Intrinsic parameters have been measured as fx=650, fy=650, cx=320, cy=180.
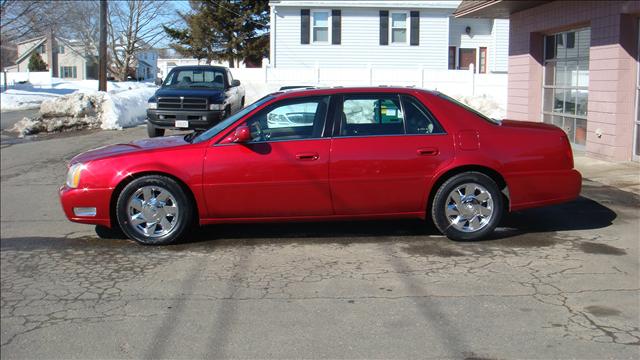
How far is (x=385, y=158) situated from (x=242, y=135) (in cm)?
145

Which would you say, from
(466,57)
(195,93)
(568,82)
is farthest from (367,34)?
(568,82)

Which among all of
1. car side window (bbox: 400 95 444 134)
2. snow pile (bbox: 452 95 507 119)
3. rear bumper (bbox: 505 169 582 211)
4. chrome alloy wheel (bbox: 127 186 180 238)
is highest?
snow pile (bbox: 452 95 507 119)

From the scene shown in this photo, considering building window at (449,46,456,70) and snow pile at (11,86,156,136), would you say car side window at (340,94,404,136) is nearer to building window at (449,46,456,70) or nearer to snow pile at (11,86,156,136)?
snow pile at (11,86,156,136)

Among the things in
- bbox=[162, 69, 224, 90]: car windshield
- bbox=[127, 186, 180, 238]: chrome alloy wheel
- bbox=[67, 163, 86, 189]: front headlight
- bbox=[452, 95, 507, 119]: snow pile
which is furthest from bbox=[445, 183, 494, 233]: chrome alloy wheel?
bbox=[452, 95, 507, 119]: snow pile

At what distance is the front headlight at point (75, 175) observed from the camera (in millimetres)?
6590

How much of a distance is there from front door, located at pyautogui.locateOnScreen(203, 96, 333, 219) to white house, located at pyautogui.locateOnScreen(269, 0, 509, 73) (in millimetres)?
23679

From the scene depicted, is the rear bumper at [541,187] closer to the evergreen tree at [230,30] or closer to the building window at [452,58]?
the building window at [452,58]

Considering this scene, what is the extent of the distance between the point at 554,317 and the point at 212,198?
3419 mm

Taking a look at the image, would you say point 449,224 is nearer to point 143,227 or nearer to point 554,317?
point 554,317

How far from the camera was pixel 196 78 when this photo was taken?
54.7 ft

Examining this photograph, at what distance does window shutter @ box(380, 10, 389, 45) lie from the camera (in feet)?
98.7

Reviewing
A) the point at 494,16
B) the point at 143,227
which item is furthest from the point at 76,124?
the point at 143,227

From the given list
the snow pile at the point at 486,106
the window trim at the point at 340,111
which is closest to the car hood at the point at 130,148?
the window trim at the point at 340,111

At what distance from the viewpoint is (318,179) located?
653 centimetres
